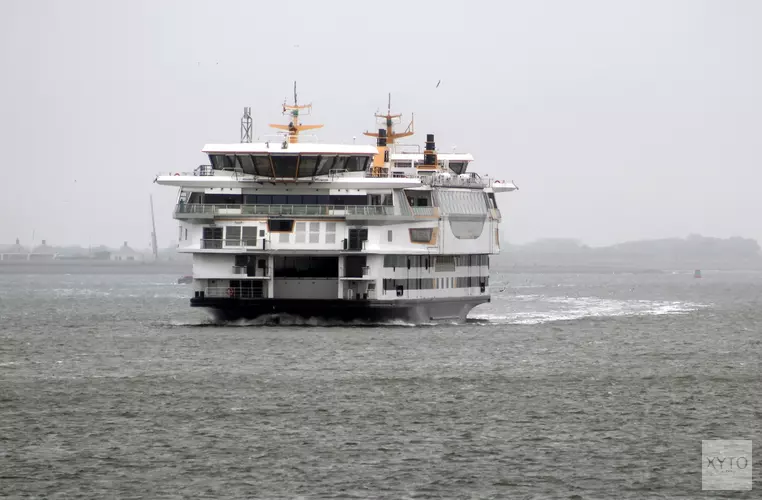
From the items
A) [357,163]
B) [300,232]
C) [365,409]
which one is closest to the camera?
[365,409]

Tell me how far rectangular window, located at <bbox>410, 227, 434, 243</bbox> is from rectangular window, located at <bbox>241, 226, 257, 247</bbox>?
7.88 meters

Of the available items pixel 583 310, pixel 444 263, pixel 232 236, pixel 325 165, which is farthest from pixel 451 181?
pixel 583 310

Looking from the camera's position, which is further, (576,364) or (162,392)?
(576,364)

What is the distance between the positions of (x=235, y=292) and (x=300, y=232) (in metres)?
4.21

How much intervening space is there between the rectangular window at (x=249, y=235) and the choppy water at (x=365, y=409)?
405 centimetres

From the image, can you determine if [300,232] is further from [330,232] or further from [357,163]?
[357,163]

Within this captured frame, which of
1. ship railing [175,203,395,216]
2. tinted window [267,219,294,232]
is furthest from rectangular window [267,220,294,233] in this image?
ship railing [175,203,395,216]

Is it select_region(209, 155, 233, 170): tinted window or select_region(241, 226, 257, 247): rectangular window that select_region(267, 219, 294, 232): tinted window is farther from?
select_region(209, 155, 233, 170): tinted window

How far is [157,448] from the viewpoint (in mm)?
34594

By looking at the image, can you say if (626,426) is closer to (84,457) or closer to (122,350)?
(84,457)

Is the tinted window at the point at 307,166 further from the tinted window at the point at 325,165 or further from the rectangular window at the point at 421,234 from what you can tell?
the rectangular window at the point at 421,234

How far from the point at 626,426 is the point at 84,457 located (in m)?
14.4

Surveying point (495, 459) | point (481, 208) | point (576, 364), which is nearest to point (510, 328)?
point (481, 208)

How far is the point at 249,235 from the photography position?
64.6 metres
